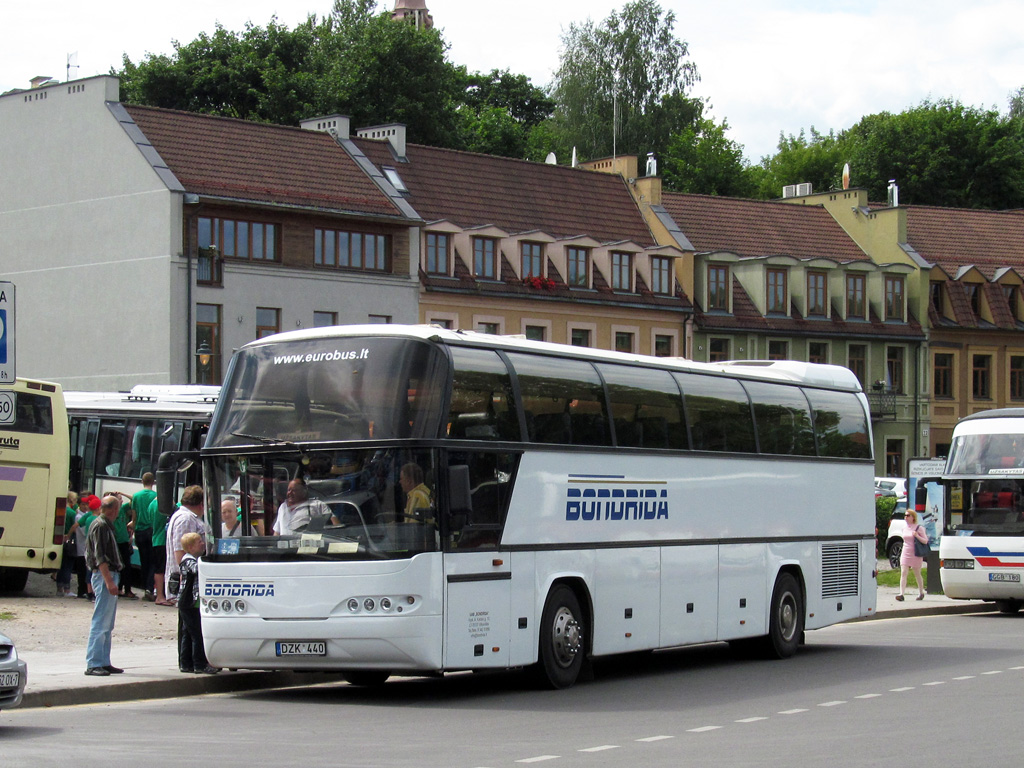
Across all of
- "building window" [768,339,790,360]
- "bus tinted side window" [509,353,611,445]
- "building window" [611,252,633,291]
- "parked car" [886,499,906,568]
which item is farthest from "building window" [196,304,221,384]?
"bus tinted side window" [509,353,611,445]

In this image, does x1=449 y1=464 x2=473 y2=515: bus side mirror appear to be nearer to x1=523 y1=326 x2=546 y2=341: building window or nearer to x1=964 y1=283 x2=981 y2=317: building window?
x1=523 y1=326 x2=546 y2=341: building window

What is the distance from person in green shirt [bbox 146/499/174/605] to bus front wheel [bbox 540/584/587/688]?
920cm

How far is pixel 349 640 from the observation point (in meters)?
14.5

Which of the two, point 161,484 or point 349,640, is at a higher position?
point 161,484

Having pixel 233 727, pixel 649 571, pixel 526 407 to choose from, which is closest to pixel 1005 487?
pixel 649 571

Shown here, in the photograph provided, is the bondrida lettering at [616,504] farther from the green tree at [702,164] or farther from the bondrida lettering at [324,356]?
the green tree at [702,164]

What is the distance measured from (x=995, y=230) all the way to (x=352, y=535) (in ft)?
207

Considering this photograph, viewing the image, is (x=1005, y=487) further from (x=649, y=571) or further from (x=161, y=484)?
(x=161, y=484)

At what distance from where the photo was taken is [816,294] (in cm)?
6494

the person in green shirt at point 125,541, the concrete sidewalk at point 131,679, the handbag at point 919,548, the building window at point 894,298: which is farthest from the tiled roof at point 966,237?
the concrete sidewalk at point 131,679

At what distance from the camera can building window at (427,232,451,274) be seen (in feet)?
173

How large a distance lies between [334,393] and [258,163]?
35.4 m

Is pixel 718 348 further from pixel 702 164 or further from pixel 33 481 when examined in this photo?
pixel 33 481

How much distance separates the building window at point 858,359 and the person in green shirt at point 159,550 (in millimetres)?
44011
